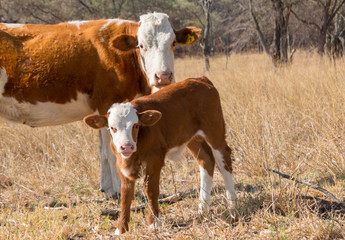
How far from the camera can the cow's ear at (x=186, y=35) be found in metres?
4.66

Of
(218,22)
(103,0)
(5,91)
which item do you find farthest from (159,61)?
(218,22)

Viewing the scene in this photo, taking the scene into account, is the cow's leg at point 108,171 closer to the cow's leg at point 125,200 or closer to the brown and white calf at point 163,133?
the brown and white calf at point 163,133

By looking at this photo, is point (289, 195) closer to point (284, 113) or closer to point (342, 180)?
point (342, 180)

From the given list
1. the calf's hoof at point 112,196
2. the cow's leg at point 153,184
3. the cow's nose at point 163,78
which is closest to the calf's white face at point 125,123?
the cow's leg at point 153,184

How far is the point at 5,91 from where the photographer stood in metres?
4.39

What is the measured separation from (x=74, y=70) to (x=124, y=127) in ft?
5.74

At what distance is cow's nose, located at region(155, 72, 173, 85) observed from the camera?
400 cm

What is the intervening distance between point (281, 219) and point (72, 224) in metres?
1.83

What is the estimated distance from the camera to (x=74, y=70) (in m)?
4.41

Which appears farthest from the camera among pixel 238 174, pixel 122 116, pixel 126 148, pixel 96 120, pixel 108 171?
pixel 238 174

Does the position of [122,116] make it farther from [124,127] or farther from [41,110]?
[41,110]

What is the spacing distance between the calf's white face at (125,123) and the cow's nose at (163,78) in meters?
0.98

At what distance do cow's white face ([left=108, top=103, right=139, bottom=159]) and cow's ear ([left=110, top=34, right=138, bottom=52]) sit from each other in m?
1.55

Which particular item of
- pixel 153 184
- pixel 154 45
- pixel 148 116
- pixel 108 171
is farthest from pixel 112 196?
pixel 148 116
